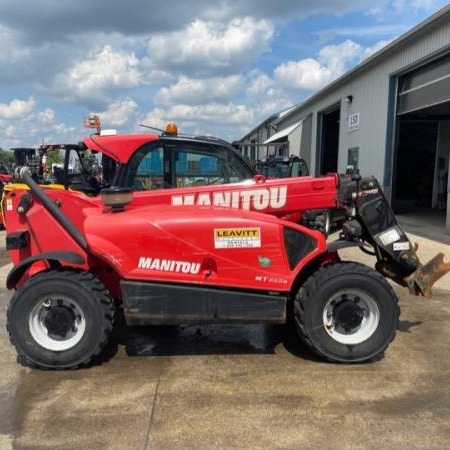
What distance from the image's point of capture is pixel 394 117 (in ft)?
51.3

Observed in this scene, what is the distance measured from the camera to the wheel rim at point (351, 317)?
432 centimetres

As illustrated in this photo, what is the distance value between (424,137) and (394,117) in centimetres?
1172

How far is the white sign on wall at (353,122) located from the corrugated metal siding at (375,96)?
0.17 meters

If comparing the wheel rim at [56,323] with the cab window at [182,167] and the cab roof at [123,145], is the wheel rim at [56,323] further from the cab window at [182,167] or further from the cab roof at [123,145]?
the cab roof at [123,145]

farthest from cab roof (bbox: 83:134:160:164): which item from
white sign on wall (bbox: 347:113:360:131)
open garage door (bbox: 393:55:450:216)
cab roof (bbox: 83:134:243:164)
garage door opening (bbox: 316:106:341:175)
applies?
garage door opening (bbox: 316:106:341:175)

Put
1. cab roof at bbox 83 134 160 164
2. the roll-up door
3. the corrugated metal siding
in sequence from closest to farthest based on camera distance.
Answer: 1. cab roof at bbox 83 134 160 164
2. the roll-up door
3. the corrugated metal siding

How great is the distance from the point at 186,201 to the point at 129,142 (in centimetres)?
112

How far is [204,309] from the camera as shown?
420 cm

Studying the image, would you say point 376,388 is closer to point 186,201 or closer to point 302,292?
point 302,292

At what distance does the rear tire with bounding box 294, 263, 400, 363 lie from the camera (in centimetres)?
427

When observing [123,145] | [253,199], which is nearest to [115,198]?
[253,199]

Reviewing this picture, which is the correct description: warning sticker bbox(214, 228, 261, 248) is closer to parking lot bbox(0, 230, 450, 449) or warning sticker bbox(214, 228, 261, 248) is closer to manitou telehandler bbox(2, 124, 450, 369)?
Result: manitou telehandler bbox(2, 124, 450, 369)

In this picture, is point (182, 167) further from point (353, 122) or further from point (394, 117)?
point (353, 122)

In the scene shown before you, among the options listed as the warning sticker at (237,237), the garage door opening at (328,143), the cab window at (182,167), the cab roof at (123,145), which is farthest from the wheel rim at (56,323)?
the garage door opening at (328,143)
